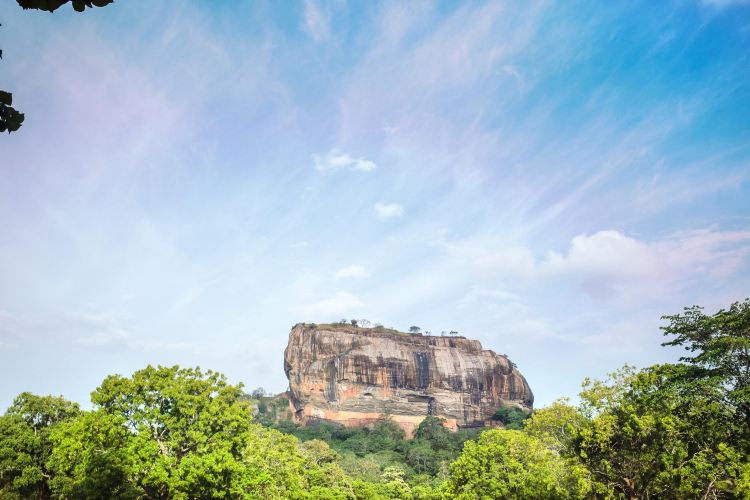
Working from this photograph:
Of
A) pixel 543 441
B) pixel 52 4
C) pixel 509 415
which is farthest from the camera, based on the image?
pixel 509 415

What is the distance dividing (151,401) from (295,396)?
10049 centimetres

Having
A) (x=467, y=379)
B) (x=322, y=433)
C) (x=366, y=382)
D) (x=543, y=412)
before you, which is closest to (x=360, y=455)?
(x=322, y=433)

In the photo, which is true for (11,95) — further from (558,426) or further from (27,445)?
(27,445)

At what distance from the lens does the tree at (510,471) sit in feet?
76.1

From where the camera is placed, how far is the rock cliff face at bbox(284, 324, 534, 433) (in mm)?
114500

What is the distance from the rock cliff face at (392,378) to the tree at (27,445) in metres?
83.4

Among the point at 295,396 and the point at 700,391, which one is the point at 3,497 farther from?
the point at 295,396

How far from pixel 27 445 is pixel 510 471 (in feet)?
97.2

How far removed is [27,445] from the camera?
30562 mm

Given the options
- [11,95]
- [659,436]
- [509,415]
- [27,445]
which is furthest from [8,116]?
[509,415]

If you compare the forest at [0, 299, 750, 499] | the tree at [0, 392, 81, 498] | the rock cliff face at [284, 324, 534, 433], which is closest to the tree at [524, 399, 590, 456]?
the forest at [0, 299, 750, 499]

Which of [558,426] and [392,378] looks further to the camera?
[392,378]

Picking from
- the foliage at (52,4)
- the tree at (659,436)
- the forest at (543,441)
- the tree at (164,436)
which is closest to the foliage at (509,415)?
the forest at (543,441)

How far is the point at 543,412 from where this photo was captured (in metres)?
23.5
